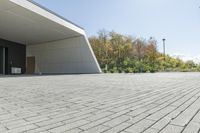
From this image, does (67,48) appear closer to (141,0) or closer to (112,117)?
(141,0)

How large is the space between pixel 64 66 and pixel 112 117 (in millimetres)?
20762

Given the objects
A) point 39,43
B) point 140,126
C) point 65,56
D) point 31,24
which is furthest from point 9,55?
point 140,126

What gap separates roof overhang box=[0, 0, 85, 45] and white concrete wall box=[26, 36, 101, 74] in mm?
834

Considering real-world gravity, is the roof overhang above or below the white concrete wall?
above

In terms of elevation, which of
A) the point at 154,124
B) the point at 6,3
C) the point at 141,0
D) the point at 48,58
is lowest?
the point at 154,124

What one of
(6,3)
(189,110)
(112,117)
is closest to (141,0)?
(189,110)

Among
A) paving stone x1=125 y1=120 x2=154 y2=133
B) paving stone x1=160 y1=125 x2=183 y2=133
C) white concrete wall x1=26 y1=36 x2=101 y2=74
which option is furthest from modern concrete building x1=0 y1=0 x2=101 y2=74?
paving stone x1=160 y1=125 x2=183 y2=133

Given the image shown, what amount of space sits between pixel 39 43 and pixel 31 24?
8.52 metres

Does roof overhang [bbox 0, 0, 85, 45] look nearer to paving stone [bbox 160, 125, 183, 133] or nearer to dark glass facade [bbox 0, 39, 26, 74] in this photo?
dark glass facade [bbox 0, 39, 26, 74]

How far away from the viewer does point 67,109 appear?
359cm

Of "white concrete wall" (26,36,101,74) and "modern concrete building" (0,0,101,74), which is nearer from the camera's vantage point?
"modern concrete building" (0,0,101,74)

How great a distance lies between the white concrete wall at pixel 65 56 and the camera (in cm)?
2114

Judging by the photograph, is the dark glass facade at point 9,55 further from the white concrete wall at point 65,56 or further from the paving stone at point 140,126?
the paving stone at point 140,126

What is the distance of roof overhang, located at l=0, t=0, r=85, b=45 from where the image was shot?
1346 cm
